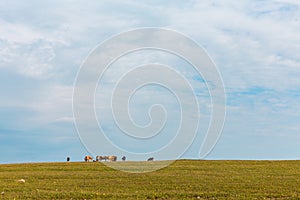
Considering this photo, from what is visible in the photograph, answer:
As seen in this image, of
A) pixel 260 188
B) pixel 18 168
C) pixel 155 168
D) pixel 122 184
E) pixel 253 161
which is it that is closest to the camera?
pixel 260 188

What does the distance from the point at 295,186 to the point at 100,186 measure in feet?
39.0

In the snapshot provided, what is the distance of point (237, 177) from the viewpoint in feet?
107

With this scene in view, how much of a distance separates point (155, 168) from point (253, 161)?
41.5 feet

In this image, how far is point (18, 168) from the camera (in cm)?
4497

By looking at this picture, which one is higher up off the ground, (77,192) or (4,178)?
(4,178)

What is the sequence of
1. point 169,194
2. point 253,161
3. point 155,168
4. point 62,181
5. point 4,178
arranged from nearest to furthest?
point 169,194 → point 62,181 → point 4,178 → point 155,168 → point 253,161

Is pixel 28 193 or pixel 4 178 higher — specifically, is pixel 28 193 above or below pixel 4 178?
below

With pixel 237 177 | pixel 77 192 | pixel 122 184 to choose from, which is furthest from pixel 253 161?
pixel 77 192

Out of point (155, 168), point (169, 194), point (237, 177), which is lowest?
point (169, 194)

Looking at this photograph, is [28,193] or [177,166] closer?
[28,193]

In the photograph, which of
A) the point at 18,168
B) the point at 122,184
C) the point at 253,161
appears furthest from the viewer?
the point at 253,161

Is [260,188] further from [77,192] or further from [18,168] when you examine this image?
[18,168]

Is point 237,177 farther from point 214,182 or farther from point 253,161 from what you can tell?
point 253,161

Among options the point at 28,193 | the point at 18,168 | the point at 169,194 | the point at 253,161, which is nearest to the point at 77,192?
the point at 28,193
